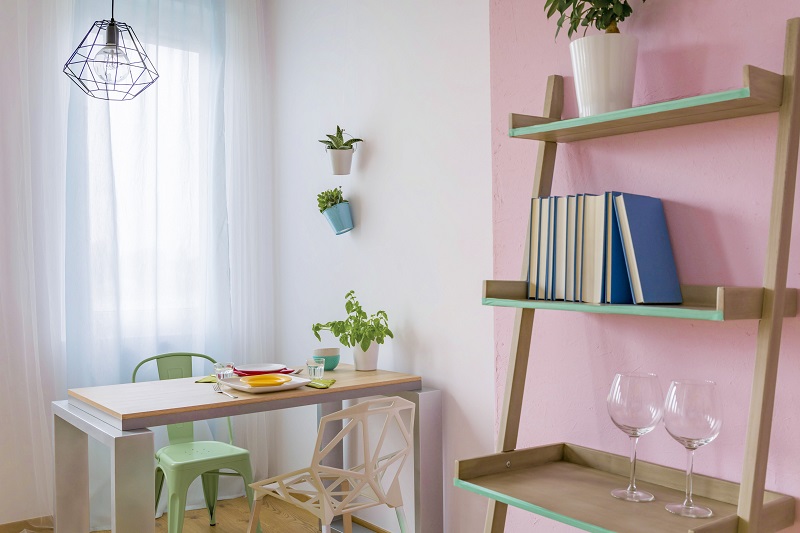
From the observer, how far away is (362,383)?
269 cm

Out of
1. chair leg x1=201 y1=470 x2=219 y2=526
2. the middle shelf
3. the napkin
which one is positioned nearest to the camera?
the middle shelf

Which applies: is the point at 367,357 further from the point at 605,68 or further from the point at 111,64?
the point at 605,68

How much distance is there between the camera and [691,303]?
1.75 metres

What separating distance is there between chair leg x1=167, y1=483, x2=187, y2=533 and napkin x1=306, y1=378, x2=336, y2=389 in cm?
69

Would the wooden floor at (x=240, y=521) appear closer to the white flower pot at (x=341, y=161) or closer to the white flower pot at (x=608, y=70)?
the white flower pot at (x=341, y=161)

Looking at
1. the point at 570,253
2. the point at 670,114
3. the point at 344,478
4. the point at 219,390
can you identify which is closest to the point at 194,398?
the point at 219,390

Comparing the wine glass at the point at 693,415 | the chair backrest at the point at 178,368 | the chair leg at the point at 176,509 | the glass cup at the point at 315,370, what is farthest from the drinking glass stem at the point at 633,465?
the chair backrest at the point at 178,368

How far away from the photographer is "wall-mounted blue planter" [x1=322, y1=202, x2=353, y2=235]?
328 centimetres

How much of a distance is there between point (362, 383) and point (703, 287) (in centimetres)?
134

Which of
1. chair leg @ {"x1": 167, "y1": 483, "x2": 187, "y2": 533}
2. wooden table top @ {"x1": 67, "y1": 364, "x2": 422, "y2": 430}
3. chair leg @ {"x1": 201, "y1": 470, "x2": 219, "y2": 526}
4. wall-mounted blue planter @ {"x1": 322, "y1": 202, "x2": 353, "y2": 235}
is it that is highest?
wall-mounted blue planter @ {"x1": 322, "y1": 202, "x2": 353, "y2": 235}

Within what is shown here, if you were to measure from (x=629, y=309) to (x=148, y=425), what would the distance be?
4.80 feet

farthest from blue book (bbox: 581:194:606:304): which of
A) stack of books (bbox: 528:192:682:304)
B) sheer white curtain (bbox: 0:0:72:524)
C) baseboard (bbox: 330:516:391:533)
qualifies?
sheer white curtain (bbox: 0:0:72:524)

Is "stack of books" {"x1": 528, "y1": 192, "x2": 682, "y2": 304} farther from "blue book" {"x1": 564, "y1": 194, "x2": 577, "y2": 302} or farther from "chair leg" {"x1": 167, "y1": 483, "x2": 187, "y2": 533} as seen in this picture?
"chair leg" {"x1": 167, "y1": 483, "x2": 187, "y2": 533}

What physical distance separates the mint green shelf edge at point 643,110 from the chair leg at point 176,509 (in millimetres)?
1887
